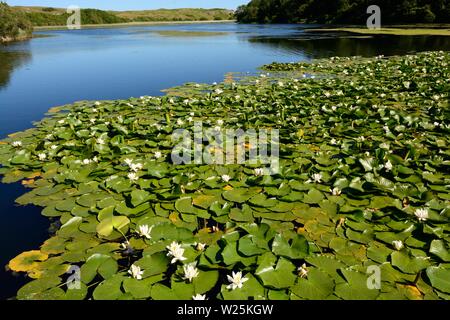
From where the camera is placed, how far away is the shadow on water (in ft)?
7.31

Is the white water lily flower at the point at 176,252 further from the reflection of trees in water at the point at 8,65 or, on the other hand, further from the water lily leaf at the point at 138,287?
the reflection of trees in water at the point at 8,65

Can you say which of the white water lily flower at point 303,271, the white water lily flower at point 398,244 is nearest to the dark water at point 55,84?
the white water lily flower at point 303,271

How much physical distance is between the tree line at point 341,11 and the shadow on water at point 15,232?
4230cm

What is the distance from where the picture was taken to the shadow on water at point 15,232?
7.31 ft

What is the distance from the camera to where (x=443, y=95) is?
6164 mm

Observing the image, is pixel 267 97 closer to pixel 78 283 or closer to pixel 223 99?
pixel 223 99

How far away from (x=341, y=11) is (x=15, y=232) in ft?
174

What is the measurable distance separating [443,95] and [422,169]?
360cm

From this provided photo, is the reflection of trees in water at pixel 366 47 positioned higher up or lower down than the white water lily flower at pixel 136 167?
higher up

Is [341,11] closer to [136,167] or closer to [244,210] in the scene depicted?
[136,167]

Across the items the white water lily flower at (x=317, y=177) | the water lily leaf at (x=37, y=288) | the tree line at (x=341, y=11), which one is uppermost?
the tree line at (x=341, y=11)

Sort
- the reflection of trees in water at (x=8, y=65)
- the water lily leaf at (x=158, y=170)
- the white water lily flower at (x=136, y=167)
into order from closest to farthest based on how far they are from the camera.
Result: the water lily leaf at (x=158, y=170) → the white water lily flower at (x=136, y=167) → the reflection of trees in water at (x=8, y=65)

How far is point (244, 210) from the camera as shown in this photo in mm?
2832
